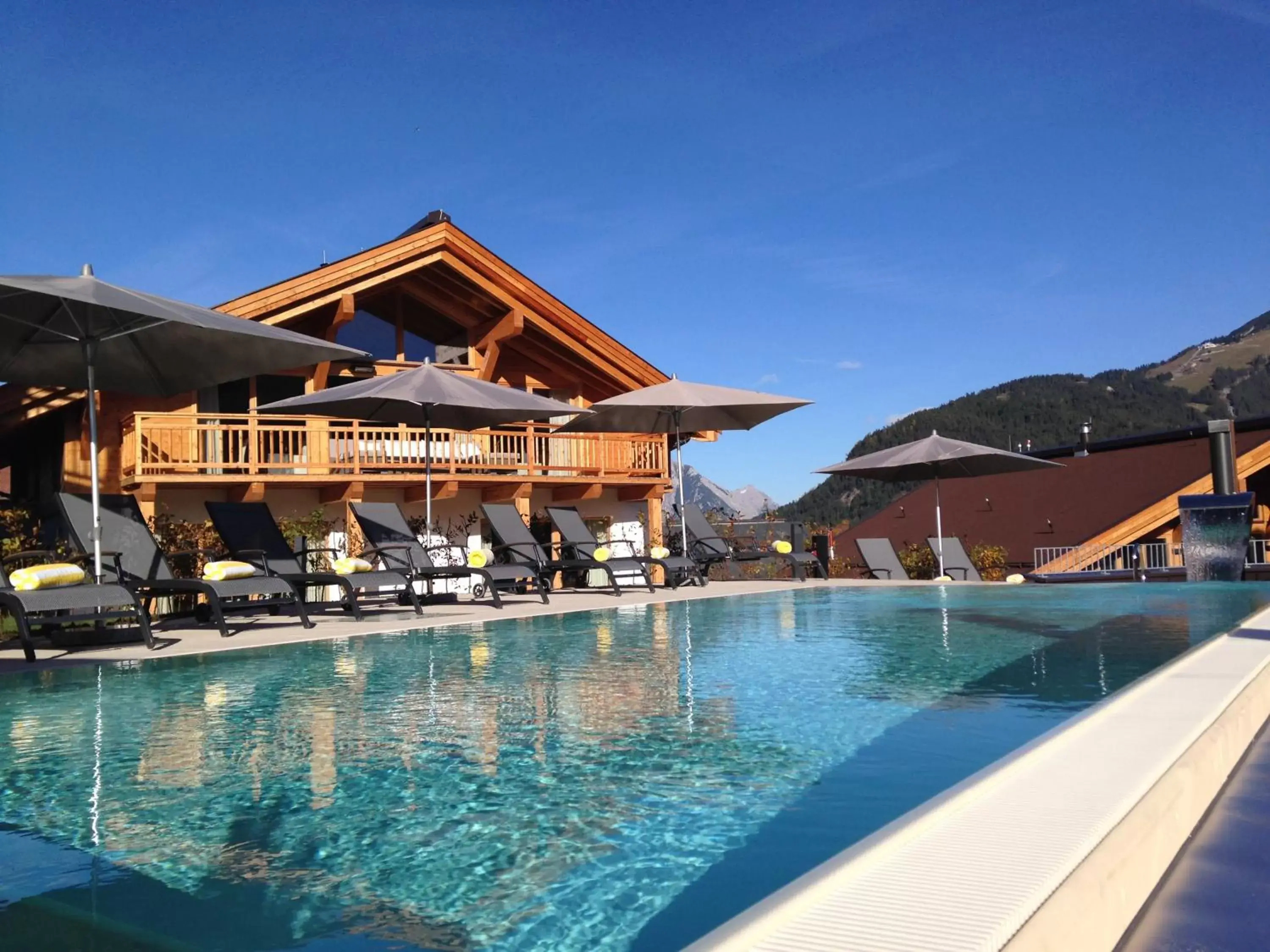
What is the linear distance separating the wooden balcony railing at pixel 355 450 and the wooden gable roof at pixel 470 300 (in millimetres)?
1687

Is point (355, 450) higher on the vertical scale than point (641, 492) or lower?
higher

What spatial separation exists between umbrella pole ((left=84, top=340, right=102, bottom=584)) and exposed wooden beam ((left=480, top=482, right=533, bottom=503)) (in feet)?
29.9

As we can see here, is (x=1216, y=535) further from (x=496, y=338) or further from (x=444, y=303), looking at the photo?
(x=444, y=303)

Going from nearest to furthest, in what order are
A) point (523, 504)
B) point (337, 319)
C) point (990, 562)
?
point (337, 319)
point (523, 504)
point (990, 562)

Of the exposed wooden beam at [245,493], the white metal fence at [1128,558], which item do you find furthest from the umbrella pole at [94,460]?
the white metal fence at [1128,558]

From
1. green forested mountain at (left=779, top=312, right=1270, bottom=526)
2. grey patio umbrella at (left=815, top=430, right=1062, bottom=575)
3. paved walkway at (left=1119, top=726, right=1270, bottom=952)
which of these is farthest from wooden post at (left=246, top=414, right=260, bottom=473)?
green forested mountain at (left=779, top=312, right=1270, bottom=526)

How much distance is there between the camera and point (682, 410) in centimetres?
1412

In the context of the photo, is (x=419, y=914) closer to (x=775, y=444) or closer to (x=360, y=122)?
(x=360, y=122)

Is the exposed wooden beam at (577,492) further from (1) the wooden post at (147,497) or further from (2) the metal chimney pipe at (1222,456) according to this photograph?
(2) the metal chimney pipe at (1222,456)

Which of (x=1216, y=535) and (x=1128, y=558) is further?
(x=1128, y=558)

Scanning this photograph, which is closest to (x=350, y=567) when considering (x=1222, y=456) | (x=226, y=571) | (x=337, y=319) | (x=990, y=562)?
(x=226, y=571)

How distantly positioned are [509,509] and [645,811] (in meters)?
9.62

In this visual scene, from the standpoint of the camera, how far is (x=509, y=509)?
1231cm

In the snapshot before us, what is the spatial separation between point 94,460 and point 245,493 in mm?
7733
